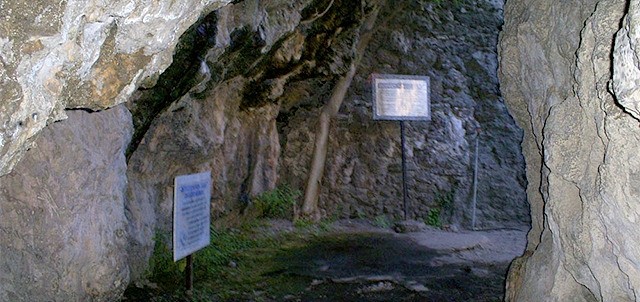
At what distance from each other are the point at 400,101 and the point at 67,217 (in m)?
6.96

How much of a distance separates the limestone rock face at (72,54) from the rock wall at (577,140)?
1959 millimetres

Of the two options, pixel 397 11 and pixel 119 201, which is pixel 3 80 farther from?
pixel 397 11

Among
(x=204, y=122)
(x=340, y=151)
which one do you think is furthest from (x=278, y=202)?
(x=204, y=122)

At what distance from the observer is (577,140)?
10.2 ft

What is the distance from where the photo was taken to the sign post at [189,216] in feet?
17.2

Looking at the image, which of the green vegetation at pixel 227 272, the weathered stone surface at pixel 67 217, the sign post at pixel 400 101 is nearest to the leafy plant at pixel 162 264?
the green vegetation at pixel 227 272

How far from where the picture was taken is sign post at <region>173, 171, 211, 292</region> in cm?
525

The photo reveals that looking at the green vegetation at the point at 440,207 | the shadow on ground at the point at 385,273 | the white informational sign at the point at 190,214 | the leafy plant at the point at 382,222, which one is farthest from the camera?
the green vegetation at the point at 440,207

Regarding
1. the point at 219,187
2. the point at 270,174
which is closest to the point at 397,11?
the point at 270,174

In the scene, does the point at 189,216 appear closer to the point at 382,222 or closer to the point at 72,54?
the point at 72,54

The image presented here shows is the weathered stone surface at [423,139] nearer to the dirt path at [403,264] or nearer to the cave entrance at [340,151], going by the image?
the cave entrance at [340,151]

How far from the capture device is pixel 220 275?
650cm

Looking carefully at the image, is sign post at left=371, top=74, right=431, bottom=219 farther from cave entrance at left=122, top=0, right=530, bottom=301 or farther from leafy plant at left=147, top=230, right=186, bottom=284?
leafy plant at left=147, top=230, right=186, bottom=284

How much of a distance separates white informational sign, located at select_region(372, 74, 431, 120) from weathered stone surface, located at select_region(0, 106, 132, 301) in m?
5.99
